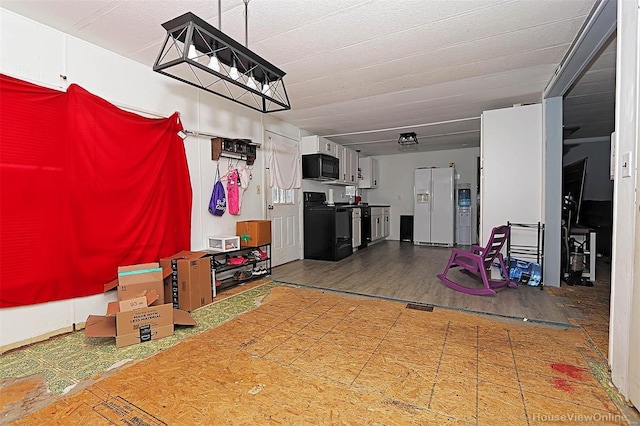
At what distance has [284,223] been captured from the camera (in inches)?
207

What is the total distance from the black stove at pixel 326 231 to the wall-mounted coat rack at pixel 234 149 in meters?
1.70

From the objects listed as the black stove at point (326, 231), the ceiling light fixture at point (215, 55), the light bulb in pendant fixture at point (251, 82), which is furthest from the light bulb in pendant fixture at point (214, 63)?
the black stove at point (326, 231)

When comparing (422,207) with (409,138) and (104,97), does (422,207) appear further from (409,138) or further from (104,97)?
(104,97)

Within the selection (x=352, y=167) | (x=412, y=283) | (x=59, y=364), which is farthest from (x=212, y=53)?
(x=352, y=167)

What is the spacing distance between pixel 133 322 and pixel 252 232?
192 cm

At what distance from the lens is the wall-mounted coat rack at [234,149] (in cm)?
385

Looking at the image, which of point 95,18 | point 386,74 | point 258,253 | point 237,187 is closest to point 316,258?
point 258,253

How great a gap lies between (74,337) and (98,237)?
33.2 inches

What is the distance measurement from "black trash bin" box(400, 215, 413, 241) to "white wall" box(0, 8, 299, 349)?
5.04 m

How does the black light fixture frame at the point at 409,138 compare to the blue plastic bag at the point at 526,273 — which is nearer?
the blue plastic bag at the point at 526,273

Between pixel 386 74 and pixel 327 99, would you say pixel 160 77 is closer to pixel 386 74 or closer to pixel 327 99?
pixel 327 99

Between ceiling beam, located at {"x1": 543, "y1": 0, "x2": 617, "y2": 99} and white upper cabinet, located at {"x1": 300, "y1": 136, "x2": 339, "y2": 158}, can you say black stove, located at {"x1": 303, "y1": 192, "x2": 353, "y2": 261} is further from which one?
ceiling beam, located at {"x1": 543, "y1": 0, "x2": 617, "y2": 99}

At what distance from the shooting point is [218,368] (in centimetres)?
197

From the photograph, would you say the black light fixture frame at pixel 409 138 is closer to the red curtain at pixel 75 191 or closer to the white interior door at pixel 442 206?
the white interior door at pixel 442 206
